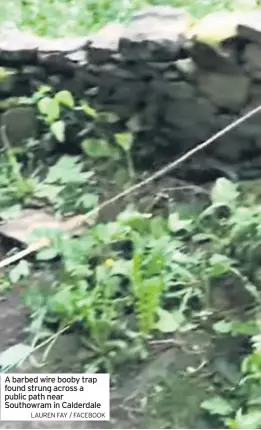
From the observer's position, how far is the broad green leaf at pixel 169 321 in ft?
5.80

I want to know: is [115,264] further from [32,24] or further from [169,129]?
[32,24]

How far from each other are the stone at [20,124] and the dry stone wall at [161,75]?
75mm

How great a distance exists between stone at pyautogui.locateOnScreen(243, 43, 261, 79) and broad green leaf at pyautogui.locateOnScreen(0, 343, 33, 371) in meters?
0.89

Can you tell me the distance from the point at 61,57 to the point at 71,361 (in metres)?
1.09

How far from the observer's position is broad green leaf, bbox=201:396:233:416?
61.2 inches

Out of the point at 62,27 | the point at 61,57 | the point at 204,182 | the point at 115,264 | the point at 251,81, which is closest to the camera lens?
the point at 115,264

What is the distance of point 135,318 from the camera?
5.92ft

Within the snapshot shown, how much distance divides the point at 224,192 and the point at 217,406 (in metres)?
0.66

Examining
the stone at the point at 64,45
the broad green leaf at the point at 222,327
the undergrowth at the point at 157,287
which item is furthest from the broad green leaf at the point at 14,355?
the stone at the point at 64,45

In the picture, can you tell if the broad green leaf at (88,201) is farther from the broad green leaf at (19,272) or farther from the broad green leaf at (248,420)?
the broad green leaf at (248,420)

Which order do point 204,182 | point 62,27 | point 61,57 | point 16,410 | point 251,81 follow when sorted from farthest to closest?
point 62,27, point 61,57, point 204,182, point 251,81, point 16,410

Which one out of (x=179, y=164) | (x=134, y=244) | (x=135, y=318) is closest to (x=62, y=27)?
(x=179, y=164)

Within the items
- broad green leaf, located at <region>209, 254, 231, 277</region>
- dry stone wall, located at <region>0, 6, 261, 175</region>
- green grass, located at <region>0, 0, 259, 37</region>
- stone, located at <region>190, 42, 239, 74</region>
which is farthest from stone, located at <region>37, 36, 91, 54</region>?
broad green leaf, located at <region>209, 254, 231, 277</region>

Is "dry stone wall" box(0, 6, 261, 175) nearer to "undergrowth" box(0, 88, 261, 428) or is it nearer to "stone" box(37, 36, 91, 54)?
"stone" box(37, 36, 91, 54)
